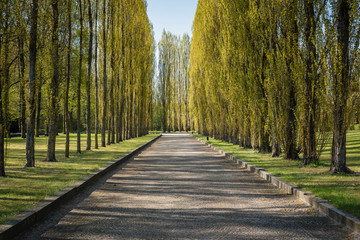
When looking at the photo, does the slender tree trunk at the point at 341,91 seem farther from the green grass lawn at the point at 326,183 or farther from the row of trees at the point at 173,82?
the row of trees at the point at 173,82

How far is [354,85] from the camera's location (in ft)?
32.1

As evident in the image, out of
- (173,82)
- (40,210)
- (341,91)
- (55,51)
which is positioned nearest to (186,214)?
(40,210)

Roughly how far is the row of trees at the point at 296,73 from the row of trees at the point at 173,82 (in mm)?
47630

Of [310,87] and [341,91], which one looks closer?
[341,91]

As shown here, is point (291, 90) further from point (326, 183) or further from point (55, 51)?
point (55, 51)

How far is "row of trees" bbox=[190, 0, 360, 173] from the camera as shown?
9.86 meters

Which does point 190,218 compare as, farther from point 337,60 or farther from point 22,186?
point 337,60

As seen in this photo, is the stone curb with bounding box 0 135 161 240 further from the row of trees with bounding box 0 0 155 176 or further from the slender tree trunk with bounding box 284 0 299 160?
the slender tree trunk with bounding box 284 0 299 160

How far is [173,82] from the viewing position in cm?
7262

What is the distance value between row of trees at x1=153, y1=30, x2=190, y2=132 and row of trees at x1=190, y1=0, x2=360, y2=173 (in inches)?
1875

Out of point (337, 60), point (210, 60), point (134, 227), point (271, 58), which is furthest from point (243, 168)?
point (210, 60)

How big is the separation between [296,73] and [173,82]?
201 ft

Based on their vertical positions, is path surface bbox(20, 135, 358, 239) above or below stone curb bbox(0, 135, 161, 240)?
below

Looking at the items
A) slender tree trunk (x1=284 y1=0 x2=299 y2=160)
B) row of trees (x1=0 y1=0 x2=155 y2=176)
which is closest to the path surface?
row of trees (x1=0 y1=0 x2=155 y2=176)
